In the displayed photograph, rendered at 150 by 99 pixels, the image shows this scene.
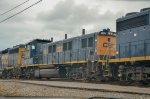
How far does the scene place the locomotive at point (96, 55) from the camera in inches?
784

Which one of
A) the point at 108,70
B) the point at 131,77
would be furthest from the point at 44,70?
the point at 131,77

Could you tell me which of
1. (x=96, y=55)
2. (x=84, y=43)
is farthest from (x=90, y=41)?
(x=96, y=55)

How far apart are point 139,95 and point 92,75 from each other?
11.9 meters

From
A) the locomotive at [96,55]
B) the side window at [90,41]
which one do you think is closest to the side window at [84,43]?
the locomotive at [96,55]

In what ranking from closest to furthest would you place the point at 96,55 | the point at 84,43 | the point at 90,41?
the point at 96,55
the point at 90,41
the point at 84,43

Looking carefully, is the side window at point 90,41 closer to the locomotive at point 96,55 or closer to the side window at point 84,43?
the locomotive at point 96,55

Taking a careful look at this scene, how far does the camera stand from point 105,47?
26.0 m

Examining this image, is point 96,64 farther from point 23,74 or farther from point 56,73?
point 23,74

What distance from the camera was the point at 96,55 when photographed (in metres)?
25.5

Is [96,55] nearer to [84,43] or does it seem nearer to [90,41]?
[90,41]

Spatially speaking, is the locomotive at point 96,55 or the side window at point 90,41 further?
the side window at point 90,41

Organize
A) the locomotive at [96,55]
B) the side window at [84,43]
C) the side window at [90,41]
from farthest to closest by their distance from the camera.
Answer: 1. the side window at [84,43]
2. the side window at [90,41]
3. the locomotive at [96,55]

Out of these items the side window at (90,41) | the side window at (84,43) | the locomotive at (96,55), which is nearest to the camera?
the locomotive at (96,55)

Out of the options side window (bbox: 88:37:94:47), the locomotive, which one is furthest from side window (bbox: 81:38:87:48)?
side window (bbox: 88:37:94:47)
